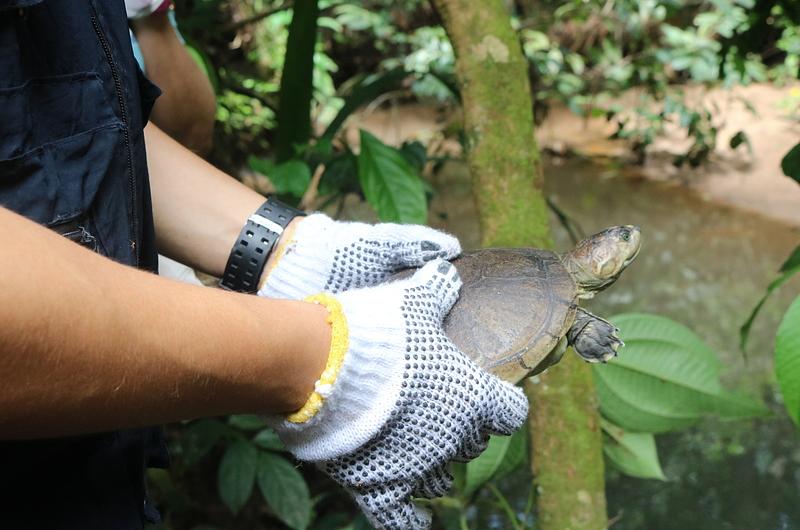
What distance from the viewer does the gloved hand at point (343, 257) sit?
106 cm

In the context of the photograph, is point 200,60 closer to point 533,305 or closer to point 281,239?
point 281,239

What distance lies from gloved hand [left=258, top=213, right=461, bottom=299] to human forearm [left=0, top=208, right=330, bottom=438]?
34 centimetres

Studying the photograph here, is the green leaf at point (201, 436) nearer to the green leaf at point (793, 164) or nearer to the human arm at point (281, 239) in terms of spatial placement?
the human arm at point (281, 239)

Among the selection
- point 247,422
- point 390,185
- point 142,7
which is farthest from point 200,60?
point 247,422

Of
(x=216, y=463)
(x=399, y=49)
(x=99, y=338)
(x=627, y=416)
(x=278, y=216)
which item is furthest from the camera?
(x=399, y=49)

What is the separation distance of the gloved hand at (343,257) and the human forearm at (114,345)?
34 centimetres

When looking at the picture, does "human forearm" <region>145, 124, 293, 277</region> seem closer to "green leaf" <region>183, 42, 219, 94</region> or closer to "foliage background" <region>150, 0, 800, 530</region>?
"foliage background" <region>150, 0, 800, 530</region>

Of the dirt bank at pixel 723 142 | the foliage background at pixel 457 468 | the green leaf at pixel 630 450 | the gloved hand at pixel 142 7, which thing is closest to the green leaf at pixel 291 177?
the foliage background at pixel 457 468

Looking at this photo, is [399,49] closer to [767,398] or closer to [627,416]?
[767,398]

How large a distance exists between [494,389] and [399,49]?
5533 mm

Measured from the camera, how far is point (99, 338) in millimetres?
570

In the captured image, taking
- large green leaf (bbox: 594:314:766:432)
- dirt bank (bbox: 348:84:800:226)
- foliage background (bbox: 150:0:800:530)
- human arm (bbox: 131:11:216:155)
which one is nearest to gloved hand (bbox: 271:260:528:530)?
foliage background (bbox: 150:0:800:530)

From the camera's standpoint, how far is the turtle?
40.4 inches

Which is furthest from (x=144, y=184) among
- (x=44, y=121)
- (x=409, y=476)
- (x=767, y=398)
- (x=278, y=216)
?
(x=767, y=398)
